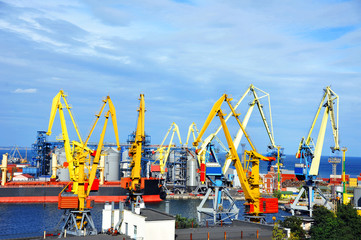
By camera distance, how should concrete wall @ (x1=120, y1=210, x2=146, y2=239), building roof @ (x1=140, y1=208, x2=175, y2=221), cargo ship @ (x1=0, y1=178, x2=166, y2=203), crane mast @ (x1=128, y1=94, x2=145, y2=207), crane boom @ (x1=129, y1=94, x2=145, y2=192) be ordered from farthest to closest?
cargo ship @ (x1=0, y1=178, x2=166, y2=203) < crane boom @ (x1=129, y1=94, x2=145, y2=192) < crane mast @ (x1=128, y1=94, x2=145, y2=207) < building roof @ (x1=140, y1=208, x2=175, y2=221) < concrete wall @ (x1=120, y1=210, x2=146, y2=239)

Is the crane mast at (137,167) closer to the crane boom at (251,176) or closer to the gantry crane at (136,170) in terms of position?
the gantry crane at (136,170)

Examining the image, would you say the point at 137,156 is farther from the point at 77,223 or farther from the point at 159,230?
the point at 159,230

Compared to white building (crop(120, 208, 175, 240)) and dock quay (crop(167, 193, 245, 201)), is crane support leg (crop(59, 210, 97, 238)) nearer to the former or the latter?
white building (crop(120, 208, 175, 240))

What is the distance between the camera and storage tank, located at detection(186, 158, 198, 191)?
151m

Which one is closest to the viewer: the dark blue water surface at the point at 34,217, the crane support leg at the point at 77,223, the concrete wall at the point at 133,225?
the concrete wall at the point at 133,225

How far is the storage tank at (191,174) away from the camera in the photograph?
151 meters

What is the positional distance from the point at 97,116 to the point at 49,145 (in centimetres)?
9246

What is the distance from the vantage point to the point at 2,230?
71.9m

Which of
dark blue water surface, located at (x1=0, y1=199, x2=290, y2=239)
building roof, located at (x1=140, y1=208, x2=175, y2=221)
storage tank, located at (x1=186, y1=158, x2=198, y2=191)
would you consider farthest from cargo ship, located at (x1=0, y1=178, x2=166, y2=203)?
building roof, located at (x1=140, y1=208, x2=175, y2=221)

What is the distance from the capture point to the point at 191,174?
151500 mm

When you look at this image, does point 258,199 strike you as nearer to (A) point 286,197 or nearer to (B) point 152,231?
(B) point 152,231

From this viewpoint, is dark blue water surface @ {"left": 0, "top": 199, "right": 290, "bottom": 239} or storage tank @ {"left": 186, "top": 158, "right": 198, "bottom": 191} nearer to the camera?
dark blue water surface @ {"left": 0, "top": 199, "right": 290, "bottom": 239}

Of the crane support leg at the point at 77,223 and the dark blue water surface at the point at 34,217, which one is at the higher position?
the crane support leg at the point at 77,223

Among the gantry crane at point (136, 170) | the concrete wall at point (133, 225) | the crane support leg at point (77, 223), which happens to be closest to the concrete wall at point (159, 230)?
the concrete wall at point (133, 225)
